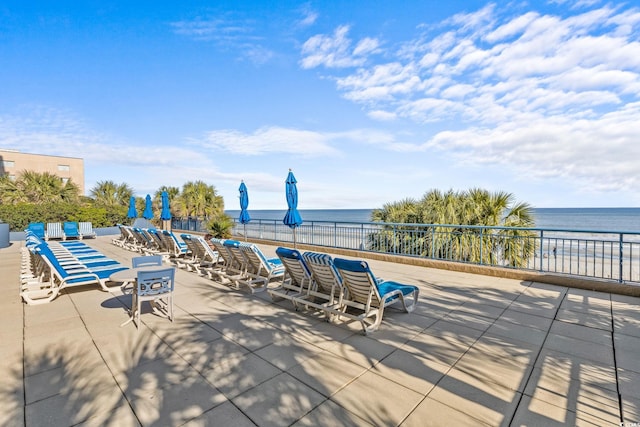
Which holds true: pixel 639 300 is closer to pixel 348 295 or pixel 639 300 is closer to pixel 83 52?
pixel 348 295

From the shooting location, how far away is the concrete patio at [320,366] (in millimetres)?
2168

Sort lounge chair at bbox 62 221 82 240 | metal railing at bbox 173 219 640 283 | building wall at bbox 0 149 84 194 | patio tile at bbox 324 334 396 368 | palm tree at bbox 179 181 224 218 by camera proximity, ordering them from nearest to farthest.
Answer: patio tile at bbox 324 334 396 368 → metal railing at bbox 173 219 640 283 → lounge chair at bbox 62 221 82 240 → palm tree at bbox 179 181 224 218 → building wall at bbox 0 149 84 194

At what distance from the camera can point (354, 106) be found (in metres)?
13.7

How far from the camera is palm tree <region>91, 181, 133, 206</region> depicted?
21.7 meters

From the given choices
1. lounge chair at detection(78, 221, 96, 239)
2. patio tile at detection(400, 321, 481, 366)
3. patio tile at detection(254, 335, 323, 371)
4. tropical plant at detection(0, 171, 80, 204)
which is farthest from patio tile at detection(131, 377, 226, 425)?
tropical plant at detection(0, 171, 80, 204)

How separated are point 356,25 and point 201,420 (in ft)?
36.8

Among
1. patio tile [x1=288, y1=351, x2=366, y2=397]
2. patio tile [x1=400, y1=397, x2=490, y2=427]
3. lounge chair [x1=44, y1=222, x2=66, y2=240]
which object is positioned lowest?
patio tile [x1=288, y1=351, x2=366, y2=397]

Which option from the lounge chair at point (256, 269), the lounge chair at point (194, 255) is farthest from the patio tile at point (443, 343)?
the lounge chair at point (194, 255)

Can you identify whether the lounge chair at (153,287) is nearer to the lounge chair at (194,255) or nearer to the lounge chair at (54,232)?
the lounge chair at (194,255)

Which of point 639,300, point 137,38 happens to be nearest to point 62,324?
point 639,300

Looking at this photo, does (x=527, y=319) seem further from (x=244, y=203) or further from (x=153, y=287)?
(x=244, y=203)

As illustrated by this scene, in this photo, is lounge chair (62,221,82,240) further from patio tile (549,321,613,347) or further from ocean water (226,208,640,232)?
patio tile (549,321,613,347)

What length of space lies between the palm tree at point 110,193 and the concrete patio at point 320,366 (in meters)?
20.2

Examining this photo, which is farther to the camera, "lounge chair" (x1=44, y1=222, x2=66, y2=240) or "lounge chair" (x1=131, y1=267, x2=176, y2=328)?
"lounge chair" (x1=44, y1=222, x2=66, y2=240)
